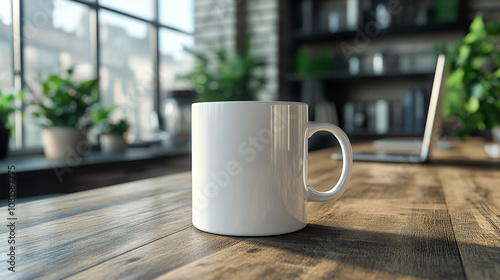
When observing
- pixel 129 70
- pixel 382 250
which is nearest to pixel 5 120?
pixel 129 70

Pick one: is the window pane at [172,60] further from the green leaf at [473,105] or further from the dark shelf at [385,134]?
the green leaf at [473,105]

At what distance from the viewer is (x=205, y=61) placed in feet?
11.1

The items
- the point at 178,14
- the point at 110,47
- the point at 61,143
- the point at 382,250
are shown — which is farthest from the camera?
the point at 178,14

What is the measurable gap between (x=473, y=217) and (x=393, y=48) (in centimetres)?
336

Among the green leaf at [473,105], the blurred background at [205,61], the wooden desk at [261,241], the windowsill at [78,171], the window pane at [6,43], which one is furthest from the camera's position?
the blurred background at [205,61]

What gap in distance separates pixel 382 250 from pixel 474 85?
0.93 metres

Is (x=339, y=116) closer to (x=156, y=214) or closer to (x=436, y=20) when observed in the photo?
(x=436, y=20)

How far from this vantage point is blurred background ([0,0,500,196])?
224 centimetres

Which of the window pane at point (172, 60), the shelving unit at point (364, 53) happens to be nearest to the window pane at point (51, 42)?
the window pane at point (172, 60)

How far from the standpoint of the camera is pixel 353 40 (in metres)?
3.67

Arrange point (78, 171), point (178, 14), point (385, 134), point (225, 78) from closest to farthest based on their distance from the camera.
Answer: point (78, 171) < point (225, 78) < point (385, 134) < point (178, 14)

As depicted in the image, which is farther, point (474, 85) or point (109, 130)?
point (109, 130)

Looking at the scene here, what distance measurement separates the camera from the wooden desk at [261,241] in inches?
12.7

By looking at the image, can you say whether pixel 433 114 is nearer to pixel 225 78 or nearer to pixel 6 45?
pixel 6 45
